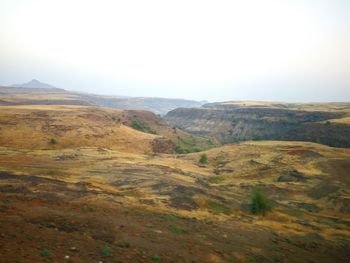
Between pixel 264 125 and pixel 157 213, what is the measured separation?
106 meters

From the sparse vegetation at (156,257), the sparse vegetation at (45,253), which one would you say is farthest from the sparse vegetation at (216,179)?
the sparse vegetation at (45,253)

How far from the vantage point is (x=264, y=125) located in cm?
12125

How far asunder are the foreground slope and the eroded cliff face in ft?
112

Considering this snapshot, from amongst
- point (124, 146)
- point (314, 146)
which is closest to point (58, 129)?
point (124, 146)

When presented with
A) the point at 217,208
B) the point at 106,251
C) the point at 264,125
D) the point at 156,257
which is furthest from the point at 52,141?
the point at 264,125

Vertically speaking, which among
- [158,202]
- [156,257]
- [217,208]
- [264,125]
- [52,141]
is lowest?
[264,125]

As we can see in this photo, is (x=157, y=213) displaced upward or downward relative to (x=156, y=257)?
downward

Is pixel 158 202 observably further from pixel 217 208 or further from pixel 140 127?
pixel 140 127

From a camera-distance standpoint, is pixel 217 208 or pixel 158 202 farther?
pixel 217 208

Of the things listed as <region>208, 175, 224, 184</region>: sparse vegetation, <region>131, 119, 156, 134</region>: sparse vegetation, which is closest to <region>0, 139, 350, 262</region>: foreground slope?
<region>208, 175, 224, 184</region>: sparse vegetation

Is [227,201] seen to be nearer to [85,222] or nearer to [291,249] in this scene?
[291,249]

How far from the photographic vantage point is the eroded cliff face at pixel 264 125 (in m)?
79.7

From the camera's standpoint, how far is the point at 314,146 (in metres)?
60.8

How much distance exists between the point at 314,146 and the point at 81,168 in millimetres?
44089
